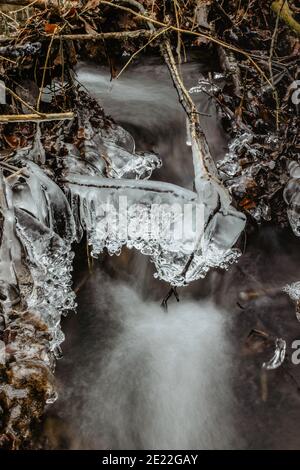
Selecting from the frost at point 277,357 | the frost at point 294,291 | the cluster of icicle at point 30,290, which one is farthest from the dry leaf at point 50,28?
the frost at point 277,357

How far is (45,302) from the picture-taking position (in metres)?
2.81

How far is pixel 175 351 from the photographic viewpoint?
119 inches

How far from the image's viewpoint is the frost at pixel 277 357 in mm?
2807

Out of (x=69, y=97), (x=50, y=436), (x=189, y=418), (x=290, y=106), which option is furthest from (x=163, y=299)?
(x=290, y=106)

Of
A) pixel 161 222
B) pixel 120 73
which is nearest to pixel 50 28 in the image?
pixel 120 73

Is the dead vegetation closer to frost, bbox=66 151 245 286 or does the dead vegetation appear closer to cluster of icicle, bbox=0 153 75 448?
cluster of icicle, bbox=0 153 75 448

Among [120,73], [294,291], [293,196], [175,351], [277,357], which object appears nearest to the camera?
[277,357]

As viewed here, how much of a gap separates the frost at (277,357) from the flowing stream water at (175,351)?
0.05m

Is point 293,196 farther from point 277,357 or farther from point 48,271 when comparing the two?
point 48,271

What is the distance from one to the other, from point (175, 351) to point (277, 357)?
0.70 metres

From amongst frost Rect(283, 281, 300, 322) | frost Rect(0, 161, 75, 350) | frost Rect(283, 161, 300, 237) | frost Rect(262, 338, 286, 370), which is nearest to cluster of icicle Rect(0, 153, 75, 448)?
frost Rect(0, 161, 75, 350)

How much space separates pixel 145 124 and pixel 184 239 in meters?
1.44

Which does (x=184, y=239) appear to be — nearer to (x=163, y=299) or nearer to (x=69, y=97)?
(x=163, y=299)

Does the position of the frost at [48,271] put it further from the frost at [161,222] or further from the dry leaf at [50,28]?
the dry leaf at [50,28]
